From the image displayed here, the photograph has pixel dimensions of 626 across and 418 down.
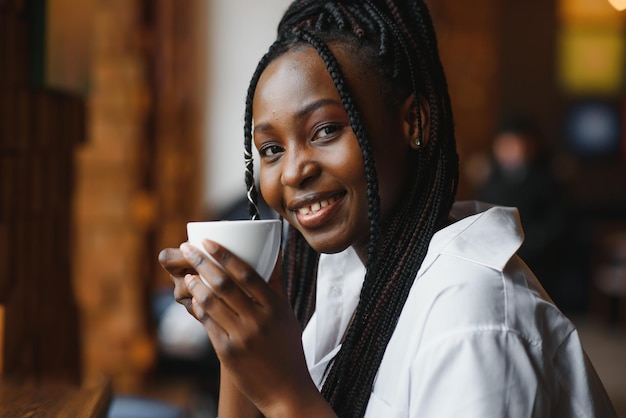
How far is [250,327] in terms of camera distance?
3.02 feet

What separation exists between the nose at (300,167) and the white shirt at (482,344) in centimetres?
19

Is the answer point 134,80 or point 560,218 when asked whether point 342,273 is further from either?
point 560,218

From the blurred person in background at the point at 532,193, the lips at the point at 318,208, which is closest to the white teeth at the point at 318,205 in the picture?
the lips at the point at 318,208

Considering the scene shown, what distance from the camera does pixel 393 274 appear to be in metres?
1.12

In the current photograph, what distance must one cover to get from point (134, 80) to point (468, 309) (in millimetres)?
3336

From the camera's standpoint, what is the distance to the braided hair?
3.57 feet

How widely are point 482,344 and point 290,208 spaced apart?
1.18ft

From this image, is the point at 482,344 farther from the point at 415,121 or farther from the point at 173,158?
the point at 173,158

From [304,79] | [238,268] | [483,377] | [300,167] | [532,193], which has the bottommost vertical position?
[532,193]

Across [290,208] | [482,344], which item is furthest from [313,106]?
[482,344]

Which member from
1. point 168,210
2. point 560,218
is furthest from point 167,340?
point 560,218

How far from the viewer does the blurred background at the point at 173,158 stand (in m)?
1.81

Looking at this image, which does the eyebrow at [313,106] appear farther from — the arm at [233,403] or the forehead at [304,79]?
the arm at [233,403]

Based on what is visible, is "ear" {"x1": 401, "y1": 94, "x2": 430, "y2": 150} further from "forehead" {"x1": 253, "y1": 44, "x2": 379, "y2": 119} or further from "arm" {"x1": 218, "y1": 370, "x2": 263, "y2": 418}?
"arm" {"x1": 218, "y1": 370, "x2": 263, "y2": 418}
